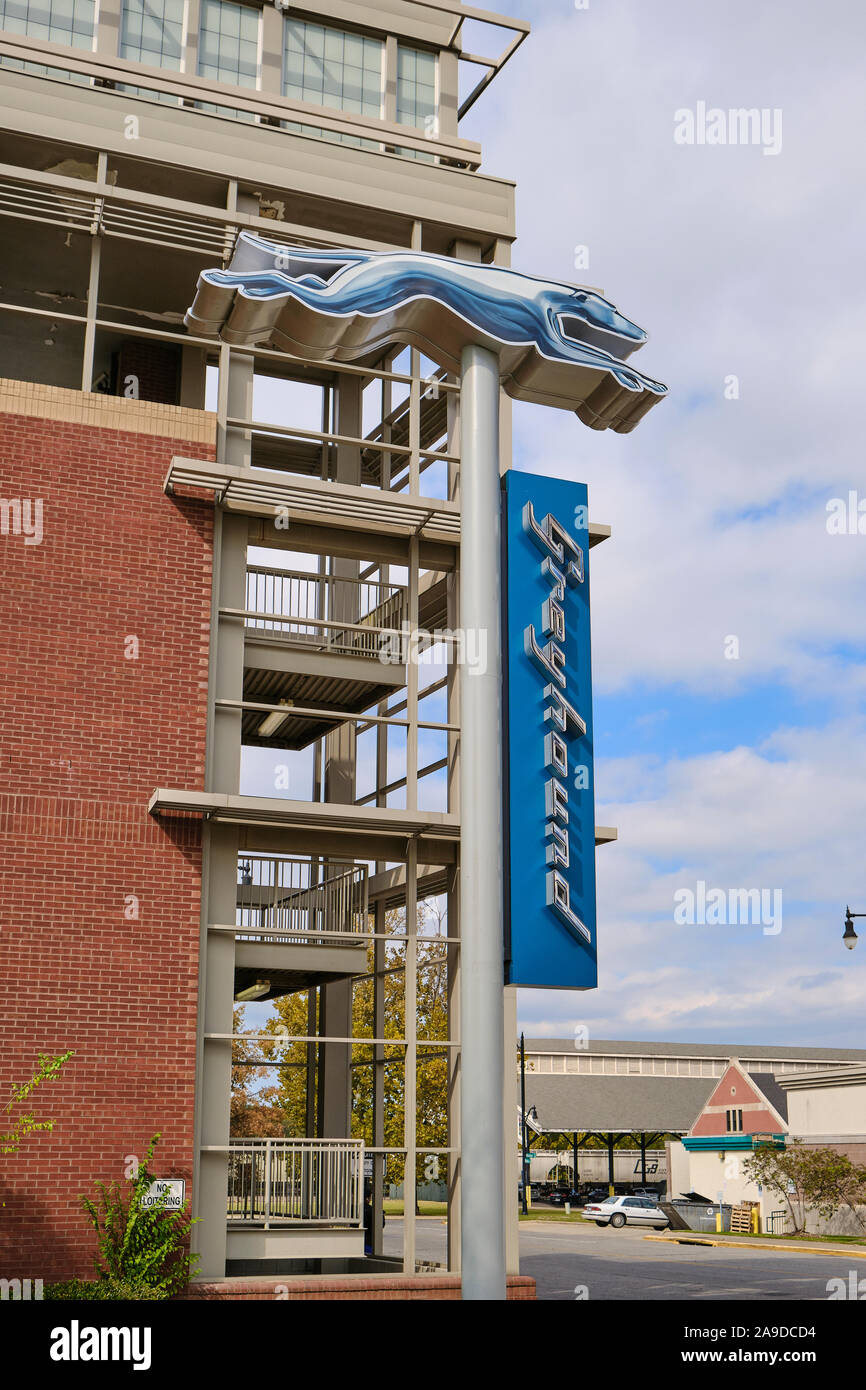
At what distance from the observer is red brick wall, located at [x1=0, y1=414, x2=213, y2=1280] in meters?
17.1

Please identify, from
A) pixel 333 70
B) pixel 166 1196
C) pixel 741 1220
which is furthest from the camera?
pixel 741 1220

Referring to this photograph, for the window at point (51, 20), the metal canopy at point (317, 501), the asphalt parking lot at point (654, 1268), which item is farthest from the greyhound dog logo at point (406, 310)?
the asphalt parking lot at point (654, 1268)

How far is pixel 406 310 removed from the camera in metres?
12.7

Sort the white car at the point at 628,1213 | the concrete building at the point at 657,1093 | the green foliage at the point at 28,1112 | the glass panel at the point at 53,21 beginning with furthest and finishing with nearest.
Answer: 1. the concrete building at the point at 657,1093
2. the white car at the point at 628,1213
3. the glass panel at the point at 53,21
4. the green foliage at the point at 28,1112

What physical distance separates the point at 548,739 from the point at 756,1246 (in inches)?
1345

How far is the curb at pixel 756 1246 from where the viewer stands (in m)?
40.2

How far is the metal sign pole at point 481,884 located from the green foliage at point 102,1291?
5702 millimetres

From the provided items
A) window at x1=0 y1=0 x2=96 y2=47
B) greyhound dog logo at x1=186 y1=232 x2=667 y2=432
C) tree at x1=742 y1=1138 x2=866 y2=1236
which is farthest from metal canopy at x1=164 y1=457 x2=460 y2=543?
tree at x1=742 y1=1138 x2=866 y2=1236

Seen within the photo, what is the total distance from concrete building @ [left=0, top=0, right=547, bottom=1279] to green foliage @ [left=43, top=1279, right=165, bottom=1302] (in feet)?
1.27

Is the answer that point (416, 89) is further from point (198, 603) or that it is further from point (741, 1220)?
point (741, 1220)

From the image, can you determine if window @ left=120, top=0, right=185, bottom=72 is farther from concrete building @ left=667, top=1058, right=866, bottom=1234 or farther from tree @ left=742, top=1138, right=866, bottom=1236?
concrete building @ left=667, top=1058, right=866, bottom=1234

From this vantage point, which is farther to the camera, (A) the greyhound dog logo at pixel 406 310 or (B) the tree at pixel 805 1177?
(B) the tree at pixel 805 1177

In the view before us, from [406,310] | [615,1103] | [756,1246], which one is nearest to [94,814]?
[406,310]

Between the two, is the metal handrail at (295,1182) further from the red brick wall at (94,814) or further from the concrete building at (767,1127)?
the concrete building at (767,1127)
